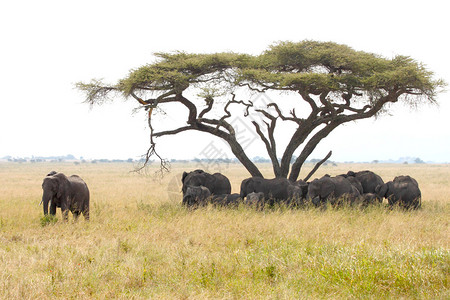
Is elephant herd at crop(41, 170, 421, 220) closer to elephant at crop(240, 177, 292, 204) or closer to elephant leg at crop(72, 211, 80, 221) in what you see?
elephant at crop(240, 177, 292, 204)

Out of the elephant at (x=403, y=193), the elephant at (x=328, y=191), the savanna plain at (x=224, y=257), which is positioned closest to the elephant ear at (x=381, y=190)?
the elephant at (x=403, y=193)

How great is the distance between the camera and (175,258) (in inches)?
316

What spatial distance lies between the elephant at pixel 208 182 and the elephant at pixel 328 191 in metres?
3.25

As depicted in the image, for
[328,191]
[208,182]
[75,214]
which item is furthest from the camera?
[208,182]

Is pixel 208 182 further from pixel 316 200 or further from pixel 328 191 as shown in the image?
pixel 328 191

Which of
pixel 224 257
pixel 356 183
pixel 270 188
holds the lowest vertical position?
pixel 224 257

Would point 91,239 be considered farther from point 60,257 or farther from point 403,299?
point 403,299

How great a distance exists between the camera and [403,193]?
15805mm

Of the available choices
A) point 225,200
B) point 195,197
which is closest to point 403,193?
point 225,200

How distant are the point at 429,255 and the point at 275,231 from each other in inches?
159

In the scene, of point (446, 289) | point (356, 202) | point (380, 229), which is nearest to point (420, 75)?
point (356, 202)

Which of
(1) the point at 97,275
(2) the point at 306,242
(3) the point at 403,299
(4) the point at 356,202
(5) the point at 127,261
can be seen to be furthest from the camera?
(4) the point at 356,202

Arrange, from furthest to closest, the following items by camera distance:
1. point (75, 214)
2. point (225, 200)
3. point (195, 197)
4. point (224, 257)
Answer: point (225, 200), point (195, 197), point (75, 214), point (224, 257)

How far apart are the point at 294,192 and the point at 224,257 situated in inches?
301
